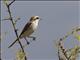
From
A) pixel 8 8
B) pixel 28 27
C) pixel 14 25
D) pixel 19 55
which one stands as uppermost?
pixel 8 8

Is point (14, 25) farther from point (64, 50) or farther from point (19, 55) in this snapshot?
point (64, 50)

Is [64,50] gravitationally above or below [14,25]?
below

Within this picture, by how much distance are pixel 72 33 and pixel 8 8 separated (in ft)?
2.75

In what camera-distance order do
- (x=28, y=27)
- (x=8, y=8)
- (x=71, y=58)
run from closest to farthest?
1. (x=71, y=58)
2. (x=8, y=8)
3. (x=28, y=27)

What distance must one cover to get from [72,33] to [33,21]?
10.6 ft

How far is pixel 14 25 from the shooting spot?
118 inches

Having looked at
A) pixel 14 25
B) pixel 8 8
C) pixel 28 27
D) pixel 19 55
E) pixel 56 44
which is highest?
pixel 8 8

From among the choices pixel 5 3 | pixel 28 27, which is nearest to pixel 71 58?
pixel 5 3

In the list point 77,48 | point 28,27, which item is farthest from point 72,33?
point 28,27

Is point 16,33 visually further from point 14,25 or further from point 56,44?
point 56,44

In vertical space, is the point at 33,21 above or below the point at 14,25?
below

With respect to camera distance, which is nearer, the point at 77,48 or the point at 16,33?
the point at 77,48

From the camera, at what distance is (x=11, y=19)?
2.97m

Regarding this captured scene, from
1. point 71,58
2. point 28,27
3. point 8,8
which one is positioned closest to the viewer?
point 71,58
